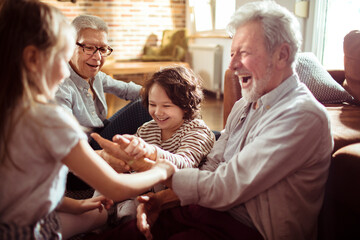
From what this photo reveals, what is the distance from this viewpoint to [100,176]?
832 mm

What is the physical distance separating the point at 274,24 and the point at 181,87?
1.69 ft

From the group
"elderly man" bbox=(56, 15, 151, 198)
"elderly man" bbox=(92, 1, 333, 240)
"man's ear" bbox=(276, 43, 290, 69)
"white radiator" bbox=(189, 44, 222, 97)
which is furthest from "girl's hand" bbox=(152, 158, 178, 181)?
"white radiator" bbox=(189, 44, 222, 97)

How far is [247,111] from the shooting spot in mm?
1288

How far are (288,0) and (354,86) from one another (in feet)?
5.36

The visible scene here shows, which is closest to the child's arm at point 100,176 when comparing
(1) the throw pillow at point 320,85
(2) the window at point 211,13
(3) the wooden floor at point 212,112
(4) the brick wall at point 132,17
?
(1) the throw pillow at point 320,85

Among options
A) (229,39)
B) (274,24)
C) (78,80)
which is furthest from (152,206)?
(229,39)

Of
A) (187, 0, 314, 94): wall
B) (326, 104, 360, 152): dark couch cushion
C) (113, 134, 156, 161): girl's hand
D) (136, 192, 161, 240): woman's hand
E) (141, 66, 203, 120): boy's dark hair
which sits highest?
(187, 0, 314, 94): wall

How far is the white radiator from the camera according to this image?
5238 mm

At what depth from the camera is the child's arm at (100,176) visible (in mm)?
802

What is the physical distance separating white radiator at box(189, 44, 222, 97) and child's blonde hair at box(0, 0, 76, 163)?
15.2 feet

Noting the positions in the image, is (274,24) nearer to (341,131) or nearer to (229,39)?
(341,131)

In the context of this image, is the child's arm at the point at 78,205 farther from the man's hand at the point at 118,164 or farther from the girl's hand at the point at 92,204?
the man's hand at the point at 118,164

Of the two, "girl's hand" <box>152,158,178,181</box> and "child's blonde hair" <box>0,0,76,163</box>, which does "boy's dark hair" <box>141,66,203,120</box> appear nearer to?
"girl's hand" <box>152,158,178,181</box>

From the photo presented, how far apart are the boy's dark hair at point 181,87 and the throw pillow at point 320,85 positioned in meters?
0.95
